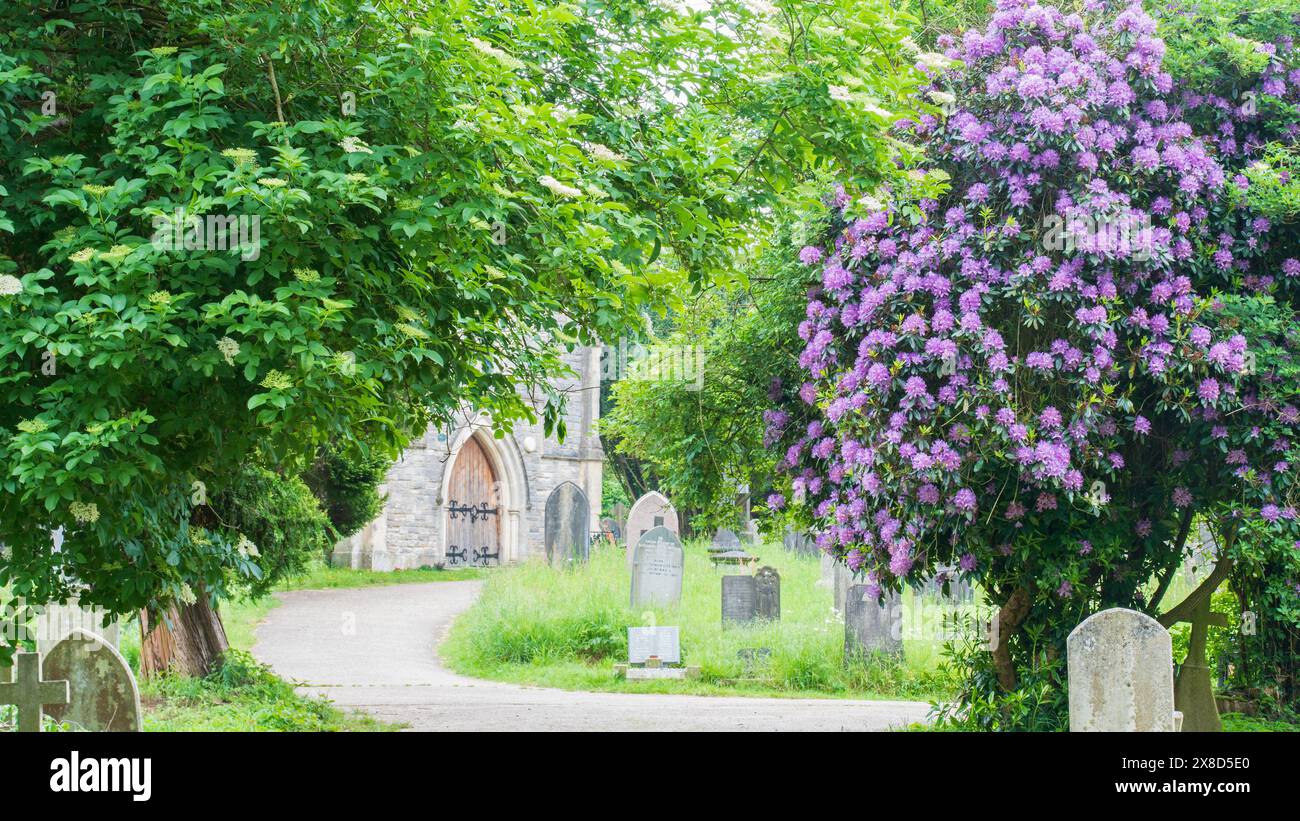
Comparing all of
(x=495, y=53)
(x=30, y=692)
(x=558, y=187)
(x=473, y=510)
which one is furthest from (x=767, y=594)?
(x=473, y=510)

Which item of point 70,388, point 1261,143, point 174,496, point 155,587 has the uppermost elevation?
point 1261,143

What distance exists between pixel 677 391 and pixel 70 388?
6259 mm

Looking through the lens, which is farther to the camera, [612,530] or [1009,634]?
[612,530]

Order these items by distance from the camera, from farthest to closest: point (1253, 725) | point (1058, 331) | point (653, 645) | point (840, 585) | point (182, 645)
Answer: point (840, 585) < point (653, 645) < point (182, 645) < point (1253, 725) < point (1058, 331)

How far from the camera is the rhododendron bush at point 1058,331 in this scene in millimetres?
7188

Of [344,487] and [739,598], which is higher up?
[344,487]

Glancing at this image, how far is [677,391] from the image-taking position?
10.4m

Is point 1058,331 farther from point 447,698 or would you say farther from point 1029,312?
point 447,698

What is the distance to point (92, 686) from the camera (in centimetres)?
673

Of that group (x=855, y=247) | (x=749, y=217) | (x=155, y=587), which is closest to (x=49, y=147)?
(x=155, y=587)

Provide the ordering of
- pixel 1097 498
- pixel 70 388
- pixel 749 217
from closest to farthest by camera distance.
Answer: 1. pixel 70 388
2. pixel 749 217
3. pixel 1097 498

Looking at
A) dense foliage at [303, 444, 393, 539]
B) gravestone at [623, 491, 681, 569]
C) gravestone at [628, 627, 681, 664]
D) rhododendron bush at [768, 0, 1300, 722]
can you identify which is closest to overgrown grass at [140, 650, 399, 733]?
gravestone at [628, 627, 681, 664]

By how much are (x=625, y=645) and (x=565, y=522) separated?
8.53 m
